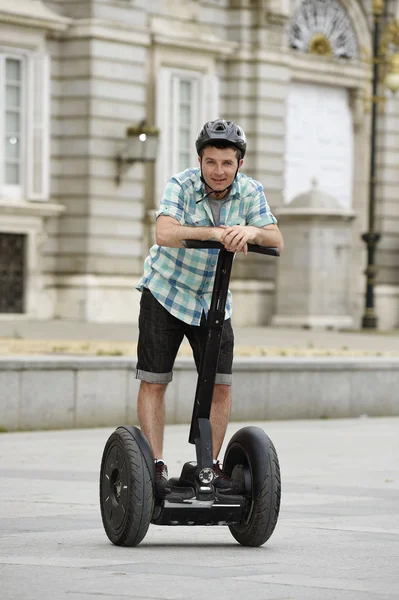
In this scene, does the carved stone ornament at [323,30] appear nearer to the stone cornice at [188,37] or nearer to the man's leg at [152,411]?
the stone cornice at [188,37]

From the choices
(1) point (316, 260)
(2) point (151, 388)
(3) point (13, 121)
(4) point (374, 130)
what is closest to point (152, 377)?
Answer: (2) point (151, 388)

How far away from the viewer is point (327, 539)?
7102 millimetres

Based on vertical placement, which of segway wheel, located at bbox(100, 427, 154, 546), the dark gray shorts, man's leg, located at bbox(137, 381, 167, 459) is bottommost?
segway wheel, located at bbox(100, 427, 154, 546)

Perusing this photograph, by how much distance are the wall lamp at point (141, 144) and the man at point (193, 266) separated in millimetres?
19189

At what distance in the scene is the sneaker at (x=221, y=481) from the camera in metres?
6.78

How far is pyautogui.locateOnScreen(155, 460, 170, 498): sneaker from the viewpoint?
6.70m

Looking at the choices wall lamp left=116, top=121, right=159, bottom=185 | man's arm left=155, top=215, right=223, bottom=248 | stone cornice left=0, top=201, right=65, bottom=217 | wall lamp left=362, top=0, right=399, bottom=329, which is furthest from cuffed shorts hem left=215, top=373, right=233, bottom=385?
wall lamp left=362, top=0, right=399, bottom=329

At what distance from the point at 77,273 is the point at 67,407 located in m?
13.7

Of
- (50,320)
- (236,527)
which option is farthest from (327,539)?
(50,320)

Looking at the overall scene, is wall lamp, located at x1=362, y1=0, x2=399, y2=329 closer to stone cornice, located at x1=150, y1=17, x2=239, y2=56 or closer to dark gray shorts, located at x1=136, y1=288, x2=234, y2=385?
stone cornice, located at x1=150, y1=17, x2=239, y2=56

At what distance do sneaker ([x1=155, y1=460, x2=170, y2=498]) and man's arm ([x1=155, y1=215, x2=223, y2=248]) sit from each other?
0.88m

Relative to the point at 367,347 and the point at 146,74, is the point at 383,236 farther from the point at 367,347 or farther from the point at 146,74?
the point at 367,347

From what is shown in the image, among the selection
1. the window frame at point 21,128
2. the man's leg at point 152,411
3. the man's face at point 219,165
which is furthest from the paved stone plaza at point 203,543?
the window frame at point 21,128

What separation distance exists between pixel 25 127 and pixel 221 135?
1952cm
